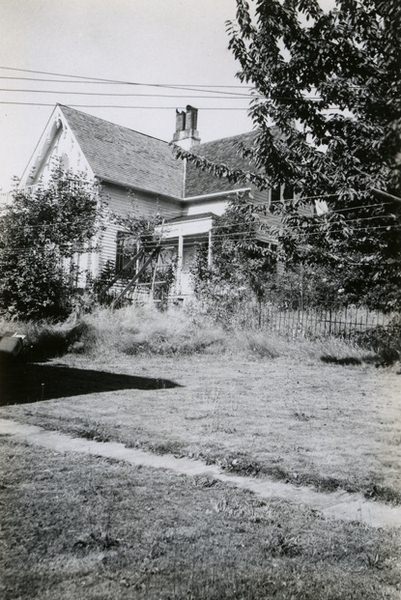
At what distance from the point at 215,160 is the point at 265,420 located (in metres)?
20.4

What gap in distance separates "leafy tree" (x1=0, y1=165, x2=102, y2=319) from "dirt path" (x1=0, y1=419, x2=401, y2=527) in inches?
375

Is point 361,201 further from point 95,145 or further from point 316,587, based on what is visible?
point 95,145

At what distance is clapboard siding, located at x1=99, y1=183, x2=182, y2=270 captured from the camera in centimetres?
2197

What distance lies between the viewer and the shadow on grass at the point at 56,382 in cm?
880

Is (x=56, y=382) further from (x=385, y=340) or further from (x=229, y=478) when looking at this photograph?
(x=385, y=340)

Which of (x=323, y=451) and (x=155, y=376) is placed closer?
(x=323, y=451)

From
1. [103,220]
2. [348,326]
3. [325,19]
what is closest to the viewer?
[325,19]

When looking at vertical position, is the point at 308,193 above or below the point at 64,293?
above

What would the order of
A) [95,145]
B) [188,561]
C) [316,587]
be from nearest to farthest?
[316,587], [188,561], [95,145]

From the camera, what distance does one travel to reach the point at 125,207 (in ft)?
76.0

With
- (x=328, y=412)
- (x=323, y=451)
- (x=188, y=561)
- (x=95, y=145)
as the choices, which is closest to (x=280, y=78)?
(x=328, y=412)

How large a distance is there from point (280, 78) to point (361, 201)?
2160 millimetres

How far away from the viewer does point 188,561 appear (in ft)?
10.4

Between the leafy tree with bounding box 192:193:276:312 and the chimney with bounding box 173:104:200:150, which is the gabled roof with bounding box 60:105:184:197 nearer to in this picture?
the chimney with bounding box 173:104:200:150
